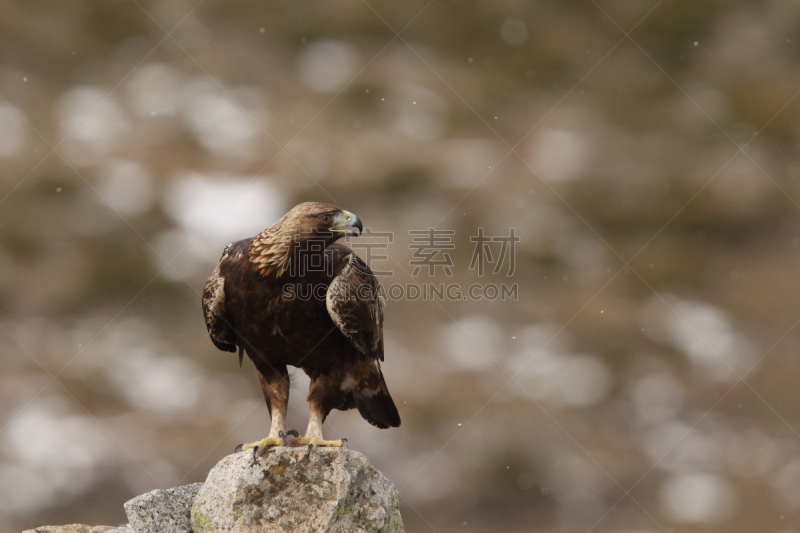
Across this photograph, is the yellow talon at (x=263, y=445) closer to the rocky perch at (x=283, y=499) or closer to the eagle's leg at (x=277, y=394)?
the rocky perch at (x=283, y=499)

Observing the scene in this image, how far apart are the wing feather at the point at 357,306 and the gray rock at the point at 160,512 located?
1.61m

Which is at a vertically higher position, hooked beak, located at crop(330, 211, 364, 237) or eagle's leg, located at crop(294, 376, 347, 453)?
hooked beak, located at crop(330, 211, 364, 237)

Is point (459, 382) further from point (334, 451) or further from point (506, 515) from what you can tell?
point (334, 451)

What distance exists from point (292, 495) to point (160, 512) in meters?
0.95

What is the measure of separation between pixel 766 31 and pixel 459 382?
55.0ft

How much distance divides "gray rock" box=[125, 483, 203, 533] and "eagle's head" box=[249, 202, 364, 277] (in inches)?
65.8

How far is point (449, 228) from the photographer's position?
19203 millimetres

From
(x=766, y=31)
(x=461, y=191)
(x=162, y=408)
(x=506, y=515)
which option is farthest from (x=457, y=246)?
(x=766, y=31)

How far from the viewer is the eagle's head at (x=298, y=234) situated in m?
4.80

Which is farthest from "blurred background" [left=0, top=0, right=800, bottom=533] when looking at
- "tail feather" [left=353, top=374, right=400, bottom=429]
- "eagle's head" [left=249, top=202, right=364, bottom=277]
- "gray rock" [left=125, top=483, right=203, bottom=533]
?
"eagle's head" [left=249, top=202, right=364, bottom=277]

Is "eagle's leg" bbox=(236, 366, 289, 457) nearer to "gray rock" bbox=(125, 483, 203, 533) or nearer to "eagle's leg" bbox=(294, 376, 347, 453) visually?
"eagle's leg" bbox=(294, 376, 347, 453)

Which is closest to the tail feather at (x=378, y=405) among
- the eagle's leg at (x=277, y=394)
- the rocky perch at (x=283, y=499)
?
the eagle's leg at (x=277, y=394)

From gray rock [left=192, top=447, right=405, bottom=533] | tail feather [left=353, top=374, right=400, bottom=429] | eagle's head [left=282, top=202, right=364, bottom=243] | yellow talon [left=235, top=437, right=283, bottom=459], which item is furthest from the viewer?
tail feather [left=353, top=374, right=400, bottom=429]

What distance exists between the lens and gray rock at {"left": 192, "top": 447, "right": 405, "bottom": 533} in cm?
448
